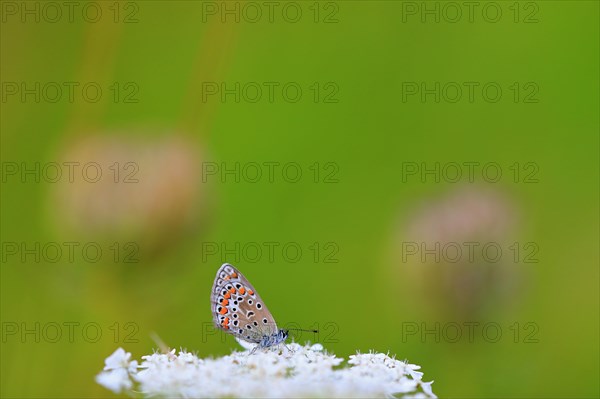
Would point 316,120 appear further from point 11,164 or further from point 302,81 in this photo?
point 11,164

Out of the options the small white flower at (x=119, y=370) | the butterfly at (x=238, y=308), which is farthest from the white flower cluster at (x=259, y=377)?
the butterfly at (x=238, y=308)

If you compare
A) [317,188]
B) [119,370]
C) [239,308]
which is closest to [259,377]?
[119,370]

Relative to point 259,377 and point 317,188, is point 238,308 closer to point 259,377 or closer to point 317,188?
point 259,377

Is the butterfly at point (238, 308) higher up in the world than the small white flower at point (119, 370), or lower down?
higher up

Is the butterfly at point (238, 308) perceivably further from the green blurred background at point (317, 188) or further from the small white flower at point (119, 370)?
the green blurred background at point (317, 188)

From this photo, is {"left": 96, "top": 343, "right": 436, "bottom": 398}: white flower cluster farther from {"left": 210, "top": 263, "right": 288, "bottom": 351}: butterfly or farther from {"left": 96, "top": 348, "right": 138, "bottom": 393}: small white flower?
{"left": 210, "top": 263, "right": 288, "bottom": 351}: butterfly
